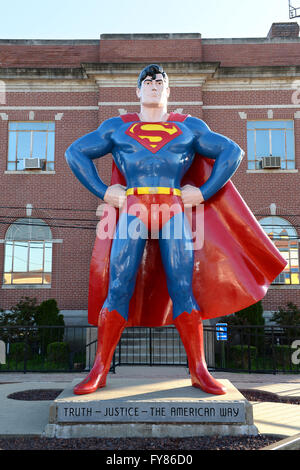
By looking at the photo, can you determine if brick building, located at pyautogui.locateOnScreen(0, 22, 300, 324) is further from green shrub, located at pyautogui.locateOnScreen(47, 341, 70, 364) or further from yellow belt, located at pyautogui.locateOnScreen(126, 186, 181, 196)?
yellow belt, located at pyautogui.locateOnScreen(126, 186, 181, 196)

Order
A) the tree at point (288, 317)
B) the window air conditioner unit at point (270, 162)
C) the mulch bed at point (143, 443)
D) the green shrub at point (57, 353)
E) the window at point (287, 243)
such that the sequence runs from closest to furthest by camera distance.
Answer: the mulch bed at point (143, 443) → the green shrub at point (57, 353) → the tree at point (288, 317) → the window at point (287, 243) → the window air conditioner unit at point (270, 162)

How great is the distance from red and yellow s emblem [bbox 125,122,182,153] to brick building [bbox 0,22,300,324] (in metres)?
11.0

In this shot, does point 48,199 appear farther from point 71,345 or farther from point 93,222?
point 71,345

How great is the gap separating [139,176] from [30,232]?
1206 cm

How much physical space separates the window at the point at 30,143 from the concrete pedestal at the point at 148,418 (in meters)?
13.5

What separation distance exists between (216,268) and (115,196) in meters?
1.19

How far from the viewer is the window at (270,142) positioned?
52.8 feet

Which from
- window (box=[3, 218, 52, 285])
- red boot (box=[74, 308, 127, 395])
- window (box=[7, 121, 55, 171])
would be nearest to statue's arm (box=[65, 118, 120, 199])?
red boot (box=[74, 308, 127, 395])

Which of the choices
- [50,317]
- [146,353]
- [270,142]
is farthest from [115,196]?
[270,142]

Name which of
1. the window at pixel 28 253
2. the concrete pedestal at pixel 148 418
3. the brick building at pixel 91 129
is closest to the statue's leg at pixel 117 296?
the concrete pedestal at pixel 148 418

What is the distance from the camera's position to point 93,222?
1551cm

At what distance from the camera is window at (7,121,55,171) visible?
16.1 metres

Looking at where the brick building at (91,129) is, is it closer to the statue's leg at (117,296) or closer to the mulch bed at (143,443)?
the statue's leg at (117,296)
